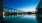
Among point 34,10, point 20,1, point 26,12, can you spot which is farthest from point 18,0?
point 34,10

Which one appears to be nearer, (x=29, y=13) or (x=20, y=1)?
(x=20, y=1)

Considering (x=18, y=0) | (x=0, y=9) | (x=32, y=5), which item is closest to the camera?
(x=0, y=9)

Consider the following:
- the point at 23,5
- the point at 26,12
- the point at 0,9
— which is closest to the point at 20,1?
the point at 23,5

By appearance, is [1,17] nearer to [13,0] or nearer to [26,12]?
[13,0]

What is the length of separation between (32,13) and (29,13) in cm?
31

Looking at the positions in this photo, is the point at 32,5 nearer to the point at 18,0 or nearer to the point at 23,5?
the point at 23,5

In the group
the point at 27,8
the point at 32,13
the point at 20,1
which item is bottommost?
the point at 32,13

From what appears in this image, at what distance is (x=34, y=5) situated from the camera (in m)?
7.09

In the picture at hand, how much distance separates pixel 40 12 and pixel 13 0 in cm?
243

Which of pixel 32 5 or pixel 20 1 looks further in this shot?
pixel 32 5

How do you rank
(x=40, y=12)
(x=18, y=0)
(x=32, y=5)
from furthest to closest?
(x=32, y=5)
(x=18, y=0)
(x=40, y=12)

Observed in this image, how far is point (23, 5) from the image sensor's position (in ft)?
24.9

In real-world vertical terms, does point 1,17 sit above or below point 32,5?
below

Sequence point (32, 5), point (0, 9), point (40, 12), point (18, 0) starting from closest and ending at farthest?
point (0, 9), point (40, 12), point (18, 0), point (32, 5)
